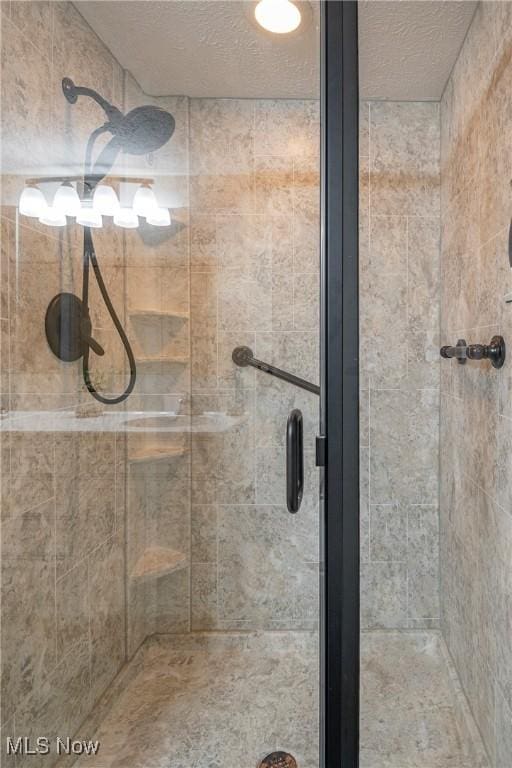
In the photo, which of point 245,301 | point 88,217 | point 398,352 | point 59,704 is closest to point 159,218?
point 88,217

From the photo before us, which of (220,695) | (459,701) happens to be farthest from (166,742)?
(459,701)

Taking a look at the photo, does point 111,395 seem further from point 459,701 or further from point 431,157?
point 459,701

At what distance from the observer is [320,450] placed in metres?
0.90

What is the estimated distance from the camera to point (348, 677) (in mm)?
854

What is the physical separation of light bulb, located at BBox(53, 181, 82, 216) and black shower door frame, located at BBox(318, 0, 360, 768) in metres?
0.52

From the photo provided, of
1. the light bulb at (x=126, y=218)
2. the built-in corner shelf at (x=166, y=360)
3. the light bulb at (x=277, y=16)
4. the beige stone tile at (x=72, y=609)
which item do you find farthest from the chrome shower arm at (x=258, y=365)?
the light bulb at (x=277, y=16)

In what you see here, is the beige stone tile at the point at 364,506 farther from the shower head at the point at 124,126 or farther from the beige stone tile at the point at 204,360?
the shower head at the point at 124,126

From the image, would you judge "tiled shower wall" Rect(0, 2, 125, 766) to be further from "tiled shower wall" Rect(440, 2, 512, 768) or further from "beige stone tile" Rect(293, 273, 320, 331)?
"tiled shower wall" Rect(440, 2, 512, 768)

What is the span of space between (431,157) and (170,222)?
0.53 m

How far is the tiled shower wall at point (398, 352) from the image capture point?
32.9 inches

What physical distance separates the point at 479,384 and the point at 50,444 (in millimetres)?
906

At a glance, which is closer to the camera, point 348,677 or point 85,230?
point 348,677

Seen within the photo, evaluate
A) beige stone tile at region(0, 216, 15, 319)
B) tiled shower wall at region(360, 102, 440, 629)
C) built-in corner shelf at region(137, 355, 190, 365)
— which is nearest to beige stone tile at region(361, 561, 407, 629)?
tiled shower wall at region(360, 102, 440, 629)

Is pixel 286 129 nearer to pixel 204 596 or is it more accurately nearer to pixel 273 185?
pixel 273 185
